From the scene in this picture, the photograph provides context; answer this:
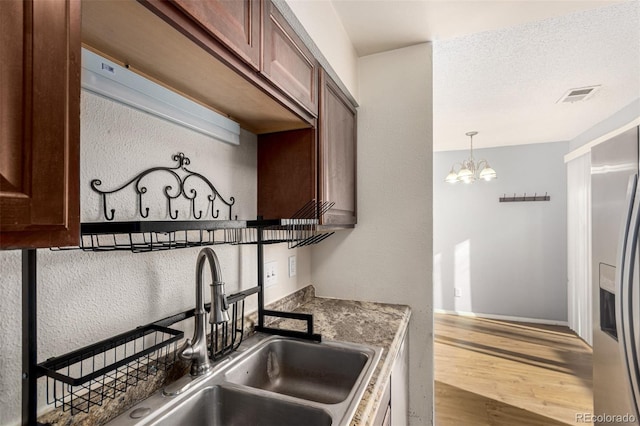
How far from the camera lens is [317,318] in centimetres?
→ 155

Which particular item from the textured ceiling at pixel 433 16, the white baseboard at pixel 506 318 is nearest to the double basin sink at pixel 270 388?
the textured ceiling at pixel 433 16

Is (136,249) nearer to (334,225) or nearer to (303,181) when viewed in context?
(303,181)

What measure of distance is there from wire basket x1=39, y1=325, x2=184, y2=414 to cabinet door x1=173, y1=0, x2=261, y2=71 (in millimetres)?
752

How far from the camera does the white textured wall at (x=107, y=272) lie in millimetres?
620

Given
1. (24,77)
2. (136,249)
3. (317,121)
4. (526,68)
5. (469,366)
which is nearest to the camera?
(24,77)

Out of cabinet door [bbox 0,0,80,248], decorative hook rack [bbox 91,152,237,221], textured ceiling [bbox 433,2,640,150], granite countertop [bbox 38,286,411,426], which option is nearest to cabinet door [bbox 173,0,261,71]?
cabinet door [bbox 0,0,80,248]

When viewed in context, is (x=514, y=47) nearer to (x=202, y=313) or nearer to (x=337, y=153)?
(x=337, y=153)

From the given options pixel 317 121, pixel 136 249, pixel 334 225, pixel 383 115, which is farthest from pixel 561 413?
pixel 136 249

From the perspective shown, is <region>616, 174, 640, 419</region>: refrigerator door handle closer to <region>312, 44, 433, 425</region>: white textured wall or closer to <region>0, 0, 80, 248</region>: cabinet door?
<region>312, 44, 433, 425</region>: white textured wall

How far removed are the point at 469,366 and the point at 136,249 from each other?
3.08m

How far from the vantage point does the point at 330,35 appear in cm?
142

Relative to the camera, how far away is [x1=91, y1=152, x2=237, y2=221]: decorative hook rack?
0.80m

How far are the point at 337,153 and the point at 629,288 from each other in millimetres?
1392

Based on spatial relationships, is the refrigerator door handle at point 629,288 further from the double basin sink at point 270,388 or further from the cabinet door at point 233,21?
the cabinet door at point 233,21
